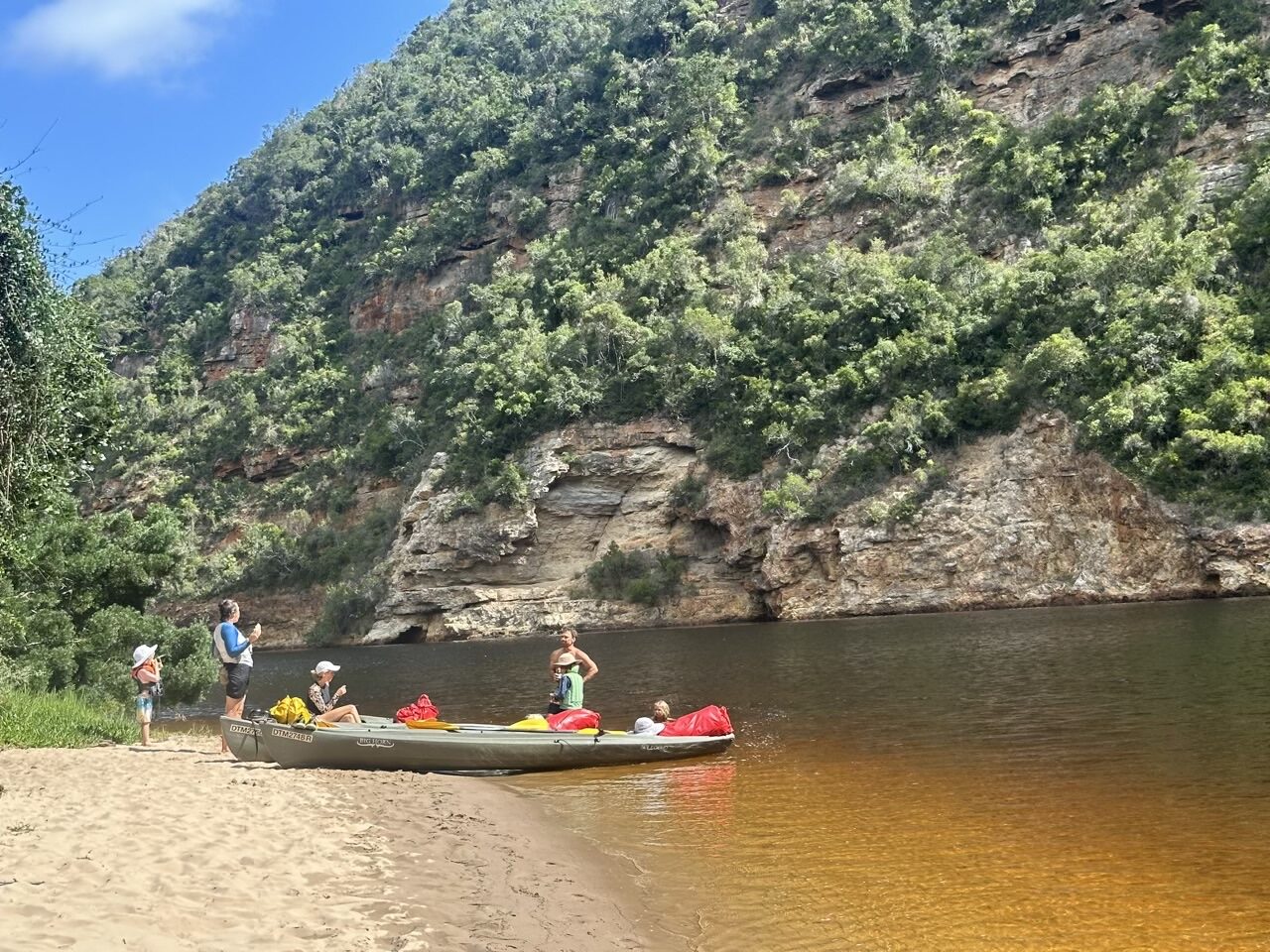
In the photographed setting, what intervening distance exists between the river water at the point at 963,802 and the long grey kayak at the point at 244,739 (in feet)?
12.3

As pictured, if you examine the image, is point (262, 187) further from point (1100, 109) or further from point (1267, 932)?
point (1267, 932)

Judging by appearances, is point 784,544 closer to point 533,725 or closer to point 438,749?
point 533,725

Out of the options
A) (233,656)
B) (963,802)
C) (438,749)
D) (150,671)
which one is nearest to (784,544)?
(438,749)

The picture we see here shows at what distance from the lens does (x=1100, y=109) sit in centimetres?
5209

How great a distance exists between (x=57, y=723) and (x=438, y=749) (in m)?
6.10

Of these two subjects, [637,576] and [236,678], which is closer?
[236,678]

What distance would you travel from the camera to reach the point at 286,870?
734 cm

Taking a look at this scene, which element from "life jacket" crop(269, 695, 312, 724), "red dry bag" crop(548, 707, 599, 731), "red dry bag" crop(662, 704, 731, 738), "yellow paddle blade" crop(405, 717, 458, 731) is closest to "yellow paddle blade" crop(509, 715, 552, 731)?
"red dry bag" crop(548, 707, 599, 731)

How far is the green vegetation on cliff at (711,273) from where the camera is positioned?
42.6 m

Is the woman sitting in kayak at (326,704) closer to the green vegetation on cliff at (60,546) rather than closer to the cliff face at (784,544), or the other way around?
the green vegetation on cliff at (60,546)

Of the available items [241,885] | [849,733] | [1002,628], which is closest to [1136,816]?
[849,733]

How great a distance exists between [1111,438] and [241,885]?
129ft

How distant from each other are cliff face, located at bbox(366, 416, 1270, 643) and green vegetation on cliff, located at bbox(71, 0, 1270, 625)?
1.54 metres

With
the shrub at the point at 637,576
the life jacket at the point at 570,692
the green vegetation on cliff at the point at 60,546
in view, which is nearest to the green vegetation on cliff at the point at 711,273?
the shrub at the point at 637,576
